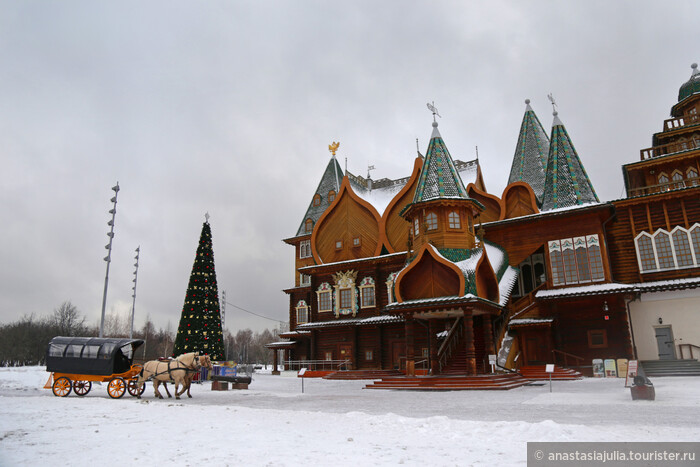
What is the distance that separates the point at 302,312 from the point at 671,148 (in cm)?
2611

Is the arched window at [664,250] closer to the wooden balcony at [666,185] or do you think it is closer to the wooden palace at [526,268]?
the wooden palace at [526,268]

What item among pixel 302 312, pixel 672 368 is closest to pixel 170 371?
pixel 672 368

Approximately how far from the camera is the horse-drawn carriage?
14.7 metres

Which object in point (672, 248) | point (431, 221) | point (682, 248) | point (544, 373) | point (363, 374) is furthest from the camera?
point (363, 374)

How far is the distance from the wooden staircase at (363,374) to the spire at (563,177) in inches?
496

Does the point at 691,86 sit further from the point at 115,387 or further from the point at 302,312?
the point at 115,387

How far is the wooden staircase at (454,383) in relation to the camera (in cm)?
1777

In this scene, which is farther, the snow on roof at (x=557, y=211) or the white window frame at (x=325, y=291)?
the white window frame at (x=325, y=291)

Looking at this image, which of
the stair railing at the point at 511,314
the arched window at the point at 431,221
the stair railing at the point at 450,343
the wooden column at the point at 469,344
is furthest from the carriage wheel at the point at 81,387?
the stair railing at the point at 511,314

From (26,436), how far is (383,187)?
30812mm

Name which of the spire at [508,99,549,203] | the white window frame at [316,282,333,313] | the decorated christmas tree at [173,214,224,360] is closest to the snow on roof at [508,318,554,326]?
the spire at [508,99,549,203]

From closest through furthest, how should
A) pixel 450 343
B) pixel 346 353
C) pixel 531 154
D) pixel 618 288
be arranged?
pixel 450 343 → pixel 618 288 → pixel 346 353 → pixel 531 154

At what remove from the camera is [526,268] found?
1186 inches

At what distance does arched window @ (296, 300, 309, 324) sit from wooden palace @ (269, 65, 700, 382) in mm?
4099
